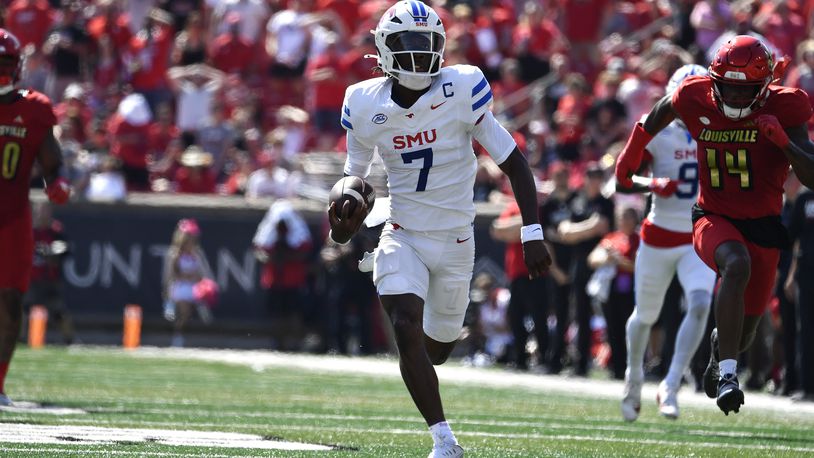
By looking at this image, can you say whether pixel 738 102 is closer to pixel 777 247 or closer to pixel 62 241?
pixel 777 247

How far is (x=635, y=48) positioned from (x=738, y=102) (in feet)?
40.1

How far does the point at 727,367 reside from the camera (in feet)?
24.3

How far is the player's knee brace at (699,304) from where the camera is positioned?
32.0ft

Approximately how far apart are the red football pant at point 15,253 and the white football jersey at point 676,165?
152 inches

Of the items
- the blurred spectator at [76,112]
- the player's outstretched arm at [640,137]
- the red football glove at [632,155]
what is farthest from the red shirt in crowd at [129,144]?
the red football glove at [632,155]

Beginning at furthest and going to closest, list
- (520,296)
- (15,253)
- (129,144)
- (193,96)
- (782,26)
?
(193,96)
(129,144)
(782,26)
(520,296)
(15,253)

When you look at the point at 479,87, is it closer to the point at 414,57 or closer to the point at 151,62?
the point at 414,57

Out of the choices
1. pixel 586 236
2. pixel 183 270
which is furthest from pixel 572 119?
pixel 183 270

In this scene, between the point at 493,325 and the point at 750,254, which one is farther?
the point at 493,325

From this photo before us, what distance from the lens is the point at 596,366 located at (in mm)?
16688

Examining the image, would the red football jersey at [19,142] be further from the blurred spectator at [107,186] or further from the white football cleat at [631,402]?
the blurred spectator at [107,186]

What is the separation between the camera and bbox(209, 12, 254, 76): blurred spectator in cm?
2117

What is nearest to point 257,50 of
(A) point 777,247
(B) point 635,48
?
(B) point 635,48

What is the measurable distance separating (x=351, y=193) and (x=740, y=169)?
212cm
